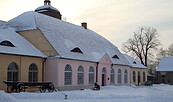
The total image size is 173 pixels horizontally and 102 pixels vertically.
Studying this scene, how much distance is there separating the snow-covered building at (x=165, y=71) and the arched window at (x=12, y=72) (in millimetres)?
38646

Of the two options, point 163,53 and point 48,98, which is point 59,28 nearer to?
point 48,98

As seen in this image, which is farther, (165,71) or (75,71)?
(165,71)

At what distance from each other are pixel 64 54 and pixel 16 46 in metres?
5.54

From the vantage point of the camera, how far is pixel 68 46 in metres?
31.7

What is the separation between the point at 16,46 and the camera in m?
26.0

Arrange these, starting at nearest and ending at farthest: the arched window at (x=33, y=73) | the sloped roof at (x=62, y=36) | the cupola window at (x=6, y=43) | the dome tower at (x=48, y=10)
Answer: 1. the cupola window at (x=6, y=43)
2. the arched window at (x=33, y=73)
3. the sloped roof at (x=62, y=36)
4. the dome tower at (x=48, y=10)

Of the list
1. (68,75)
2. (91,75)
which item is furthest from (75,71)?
(91,75)

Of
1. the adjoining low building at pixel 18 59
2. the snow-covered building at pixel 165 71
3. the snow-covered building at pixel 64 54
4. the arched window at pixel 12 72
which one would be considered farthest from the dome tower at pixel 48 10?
the snow-covered building at pixel 165 71

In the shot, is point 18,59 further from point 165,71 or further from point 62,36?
point 165,71

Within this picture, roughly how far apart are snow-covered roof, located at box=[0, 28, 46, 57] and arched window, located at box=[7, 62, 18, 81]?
1.25 metres

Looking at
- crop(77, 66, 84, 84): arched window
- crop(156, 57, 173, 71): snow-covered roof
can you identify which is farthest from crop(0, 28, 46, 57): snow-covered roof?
crop(156, 57, 173, 71): snow-covered roof

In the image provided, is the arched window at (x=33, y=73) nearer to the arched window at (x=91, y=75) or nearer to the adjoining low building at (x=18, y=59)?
the adjoining low building at (x=18, y=59)

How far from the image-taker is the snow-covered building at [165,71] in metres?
55.7

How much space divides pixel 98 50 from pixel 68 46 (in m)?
7.85
